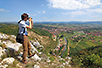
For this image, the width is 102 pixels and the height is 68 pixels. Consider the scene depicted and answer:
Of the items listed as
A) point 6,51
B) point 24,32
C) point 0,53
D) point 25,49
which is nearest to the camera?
point 24,32

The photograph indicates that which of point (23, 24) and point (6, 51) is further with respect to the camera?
point (6, 51)

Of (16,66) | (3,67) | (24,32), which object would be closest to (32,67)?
(16,66)

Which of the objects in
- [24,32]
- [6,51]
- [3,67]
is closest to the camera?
[3,67]

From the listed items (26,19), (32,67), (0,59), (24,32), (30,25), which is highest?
(26,19)

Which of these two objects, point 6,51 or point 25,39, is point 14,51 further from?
point 25,39

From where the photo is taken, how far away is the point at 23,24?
3.28m

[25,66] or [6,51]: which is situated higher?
[6,51]

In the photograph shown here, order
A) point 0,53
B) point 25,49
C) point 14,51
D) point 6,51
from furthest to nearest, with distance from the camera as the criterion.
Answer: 1. point 14,51
2. point 6,51
3. point 0,53
4. point 25,49

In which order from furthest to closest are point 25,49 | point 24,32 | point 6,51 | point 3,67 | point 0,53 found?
point 6,51
point 0,53
point 25,49
point 24,32
point 3,67

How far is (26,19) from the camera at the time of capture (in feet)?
11.7

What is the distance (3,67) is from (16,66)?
0.59 meters

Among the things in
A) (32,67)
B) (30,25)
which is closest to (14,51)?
(32,67)

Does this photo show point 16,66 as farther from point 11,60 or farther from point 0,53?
point 0,53

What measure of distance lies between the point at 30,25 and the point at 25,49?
1412mm
